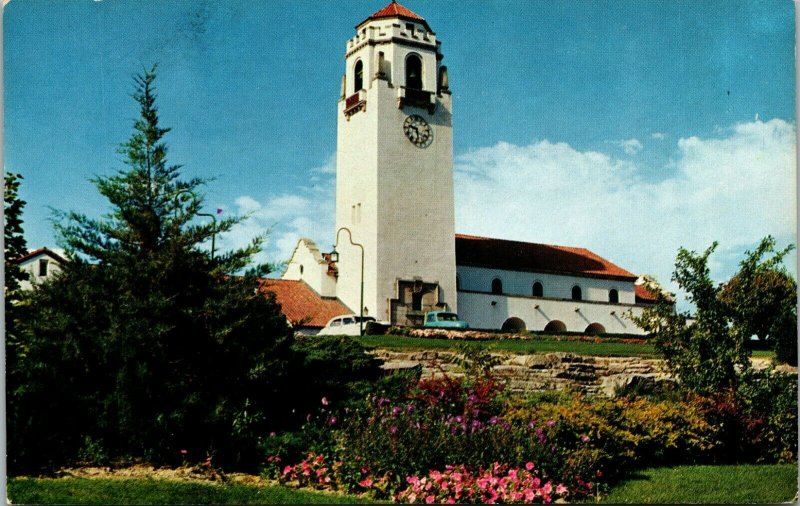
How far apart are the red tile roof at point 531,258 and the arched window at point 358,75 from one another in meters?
9.78

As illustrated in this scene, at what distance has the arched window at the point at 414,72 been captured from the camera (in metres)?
43.0

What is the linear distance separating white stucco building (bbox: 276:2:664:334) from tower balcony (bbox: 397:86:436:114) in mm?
47

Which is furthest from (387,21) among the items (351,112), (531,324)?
(531,324)

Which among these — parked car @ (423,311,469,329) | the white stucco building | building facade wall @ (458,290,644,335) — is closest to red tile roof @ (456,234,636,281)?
the white stucco building

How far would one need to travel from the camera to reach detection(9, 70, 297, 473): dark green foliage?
12.8 meters

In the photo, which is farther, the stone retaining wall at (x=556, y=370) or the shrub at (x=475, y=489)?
the stone retaining wall at (x=556, y=370)

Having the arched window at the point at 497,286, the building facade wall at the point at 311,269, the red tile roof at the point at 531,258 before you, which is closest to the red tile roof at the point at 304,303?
the building facade wall at the point at 311,269

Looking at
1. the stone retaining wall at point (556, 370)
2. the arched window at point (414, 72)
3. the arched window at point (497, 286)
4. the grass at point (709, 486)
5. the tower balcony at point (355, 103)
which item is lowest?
the grass at point (709, 486)

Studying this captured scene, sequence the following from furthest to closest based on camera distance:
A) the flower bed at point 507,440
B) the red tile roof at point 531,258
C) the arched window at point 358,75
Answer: the red tile roof at point 531,258
the arched window at point 358,75
the flower bed at point 507,440

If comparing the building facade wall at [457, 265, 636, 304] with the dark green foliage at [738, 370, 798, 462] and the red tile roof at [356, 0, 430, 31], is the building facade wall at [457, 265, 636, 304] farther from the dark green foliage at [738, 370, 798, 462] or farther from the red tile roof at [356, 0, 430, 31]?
the dark green foliage at [738, 370, 798, 462]

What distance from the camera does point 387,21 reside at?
42500mm

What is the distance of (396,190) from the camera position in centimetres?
4122

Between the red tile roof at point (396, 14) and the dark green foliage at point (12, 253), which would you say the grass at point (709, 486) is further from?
the red tile roof at point (396, 14)

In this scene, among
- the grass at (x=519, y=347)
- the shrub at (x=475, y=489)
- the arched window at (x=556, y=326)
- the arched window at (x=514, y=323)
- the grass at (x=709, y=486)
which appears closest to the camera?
the shrub at (x=475, y=489)
